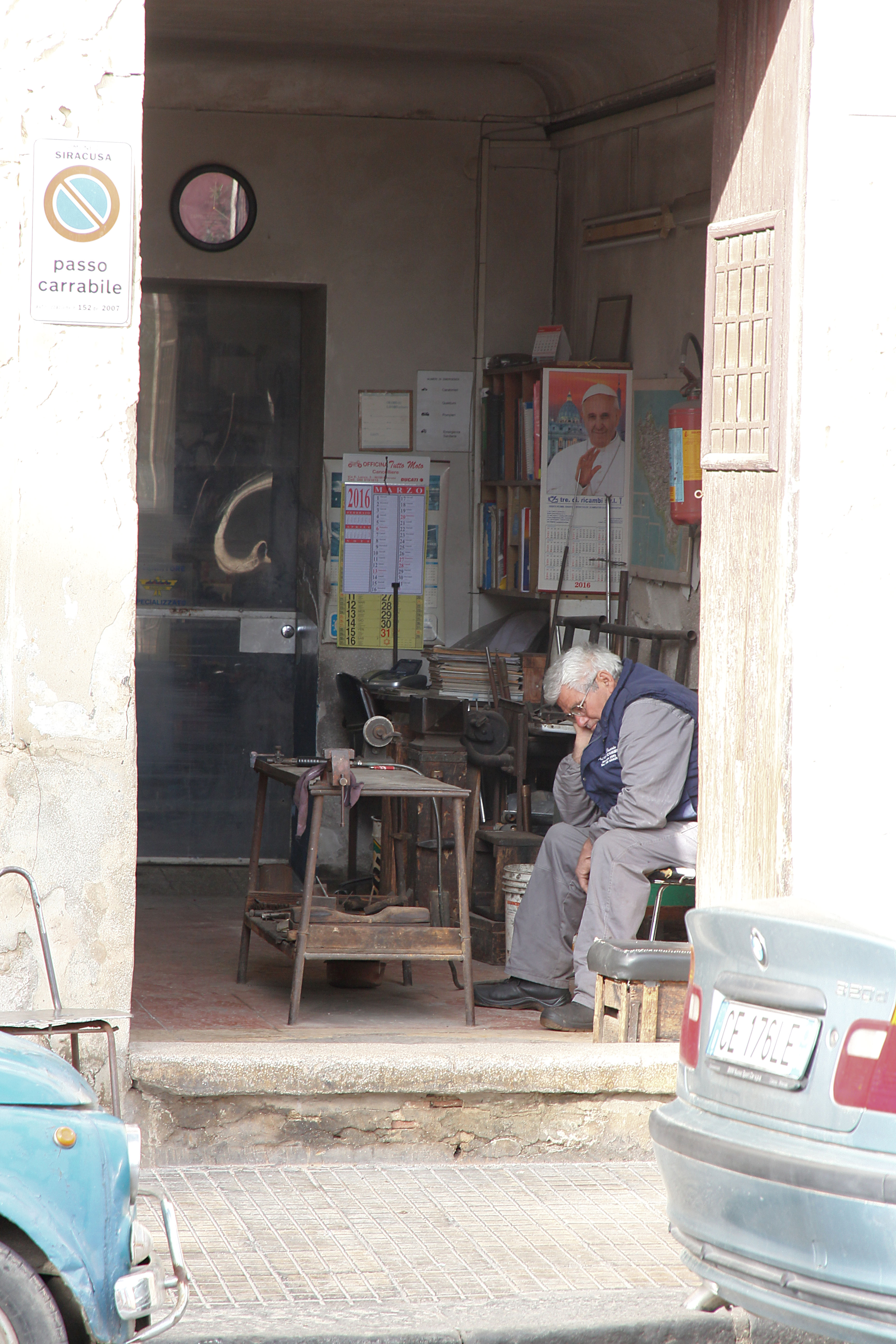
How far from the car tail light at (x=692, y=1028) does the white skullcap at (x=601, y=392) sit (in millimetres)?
4931

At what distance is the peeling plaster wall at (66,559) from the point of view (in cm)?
451

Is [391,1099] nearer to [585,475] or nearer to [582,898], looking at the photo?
[582,898]

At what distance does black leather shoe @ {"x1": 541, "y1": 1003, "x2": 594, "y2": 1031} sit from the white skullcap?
320cm

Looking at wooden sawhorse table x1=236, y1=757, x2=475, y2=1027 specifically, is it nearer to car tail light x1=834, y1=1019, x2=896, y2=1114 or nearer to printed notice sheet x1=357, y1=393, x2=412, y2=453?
car tail light x1=834, y1=1019, x2=896, y2=1114

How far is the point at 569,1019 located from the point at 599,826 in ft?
2.54

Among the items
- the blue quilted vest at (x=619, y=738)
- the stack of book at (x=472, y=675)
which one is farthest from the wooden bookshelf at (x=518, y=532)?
the blue quilted vest at (x=619, y=738)

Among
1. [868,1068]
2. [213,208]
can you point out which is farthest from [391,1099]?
[213,208]

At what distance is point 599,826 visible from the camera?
21.2ft

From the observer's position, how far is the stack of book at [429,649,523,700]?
8.02 m

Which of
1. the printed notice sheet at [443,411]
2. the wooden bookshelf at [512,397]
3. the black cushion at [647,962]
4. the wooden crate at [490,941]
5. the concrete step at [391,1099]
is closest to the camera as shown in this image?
the concrete step at [391,1099]

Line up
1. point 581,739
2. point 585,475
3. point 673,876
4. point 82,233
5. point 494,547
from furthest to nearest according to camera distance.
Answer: point 494,547
point 585,475
point 581,739
point 673,876
point 82,233

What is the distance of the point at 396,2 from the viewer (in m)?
7.52

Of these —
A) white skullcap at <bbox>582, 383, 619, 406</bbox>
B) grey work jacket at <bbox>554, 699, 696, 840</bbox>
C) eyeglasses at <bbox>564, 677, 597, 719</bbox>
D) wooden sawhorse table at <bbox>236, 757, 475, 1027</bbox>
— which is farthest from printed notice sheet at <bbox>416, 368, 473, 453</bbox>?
wooden sawhorse table at <bbox>236, 757, 475, 1027</bbox>

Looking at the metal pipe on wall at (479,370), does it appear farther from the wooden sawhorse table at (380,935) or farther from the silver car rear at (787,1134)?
the silver car rear at (787,1134)
